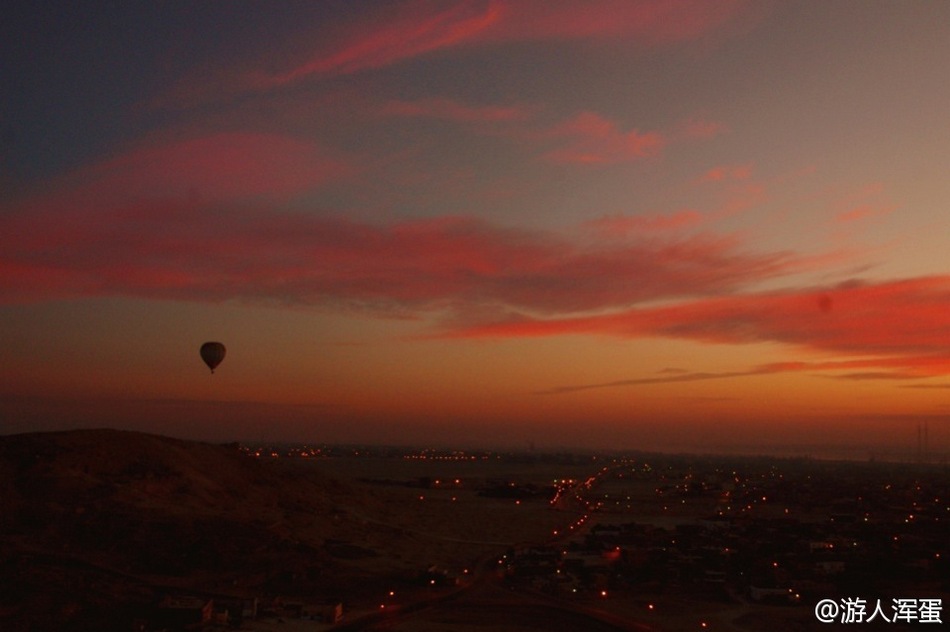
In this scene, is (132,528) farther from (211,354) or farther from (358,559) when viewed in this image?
(211,354)

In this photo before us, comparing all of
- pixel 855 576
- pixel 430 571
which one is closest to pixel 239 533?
pixel 430 571

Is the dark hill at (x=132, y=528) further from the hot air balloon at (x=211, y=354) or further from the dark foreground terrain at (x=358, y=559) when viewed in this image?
the hot air balloon at (x=211, y=354)

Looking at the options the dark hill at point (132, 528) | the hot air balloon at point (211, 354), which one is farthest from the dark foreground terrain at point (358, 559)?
the hot air balloon at point (211, 354)

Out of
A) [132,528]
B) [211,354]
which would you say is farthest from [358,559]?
[211,354]

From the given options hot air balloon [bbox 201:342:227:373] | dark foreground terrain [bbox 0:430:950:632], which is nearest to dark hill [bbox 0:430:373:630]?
dark foreground terrain [bbox 0:430:950:632]

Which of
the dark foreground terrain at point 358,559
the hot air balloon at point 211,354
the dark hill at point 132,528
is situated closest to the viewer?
the dark foreground terrain at point 358,559

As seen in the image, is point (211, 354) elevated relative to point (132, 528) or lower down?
elevated

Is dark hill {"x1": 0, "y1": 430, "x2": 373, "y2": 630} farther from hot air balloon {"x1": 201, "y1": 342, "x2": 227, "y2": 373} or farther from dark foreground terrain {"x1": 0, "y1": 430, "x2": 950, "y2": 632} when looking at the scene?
hot air balloon {"x1": 201, "y1": 342, "x2": 227, "y2": 373}
